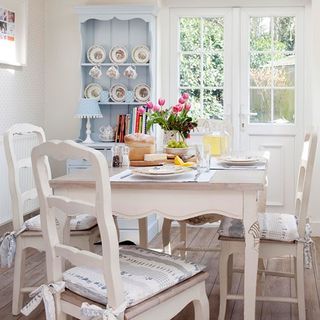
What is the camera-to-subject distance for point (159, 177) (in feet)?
8.90

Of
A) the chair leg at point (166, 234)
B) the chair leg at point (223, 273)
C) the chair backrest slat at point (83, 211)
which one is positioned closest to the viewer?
the chair backrest slat at point (83, 211)

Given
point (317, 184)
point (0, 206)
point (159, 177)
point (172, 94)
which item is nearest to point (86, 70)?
point (172, 94)

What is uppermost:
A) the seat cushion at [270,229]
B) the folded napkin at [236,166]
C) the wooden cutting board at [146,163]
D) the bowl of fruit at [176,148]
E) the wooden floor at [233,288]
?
the bowl of fruit at [176,148]

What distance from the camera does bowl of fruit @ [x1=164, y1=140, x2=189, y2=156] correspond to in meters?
3.59

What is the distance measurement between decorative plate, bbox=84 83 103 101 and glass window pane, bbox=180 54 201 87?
30.7 inches

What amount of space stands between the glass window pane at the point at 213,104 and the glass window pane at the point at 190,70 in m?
0.15

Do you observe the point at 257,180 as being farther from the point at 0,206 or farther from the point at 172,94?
the point at 172,94

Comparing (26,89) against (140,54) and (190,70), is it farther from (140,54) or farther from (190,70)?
(190,70)

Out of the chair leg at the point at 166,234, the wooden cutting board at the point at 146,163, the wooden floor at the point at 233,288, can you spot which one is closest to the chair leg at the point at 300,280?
the wooden floor at the point at 233,288

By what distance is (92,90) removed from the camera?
5.50 meters

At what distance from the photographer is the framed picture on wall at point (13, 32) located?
4906 millimetres

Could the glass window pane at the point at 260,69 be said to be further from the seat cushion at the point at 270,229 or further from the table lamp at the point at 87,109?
the seat cushion at the point at 270,229

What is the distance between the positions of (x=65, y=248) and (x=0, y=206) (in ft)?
9.24

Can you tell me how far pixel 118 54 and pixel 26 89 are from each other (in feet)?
2.79
